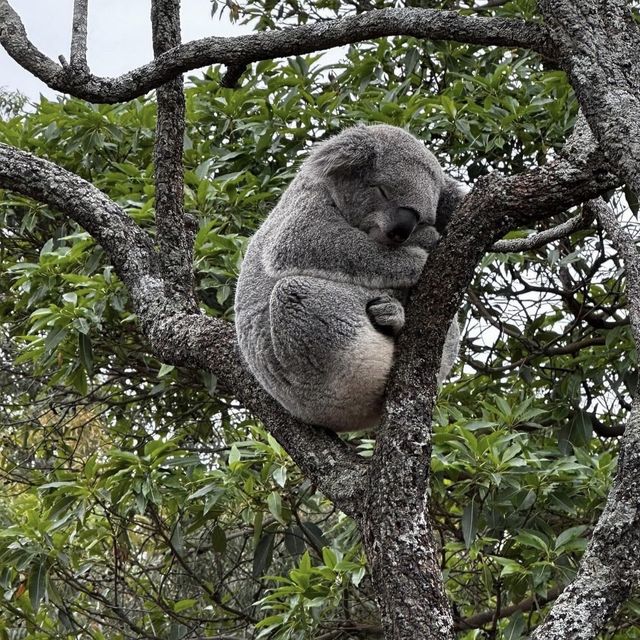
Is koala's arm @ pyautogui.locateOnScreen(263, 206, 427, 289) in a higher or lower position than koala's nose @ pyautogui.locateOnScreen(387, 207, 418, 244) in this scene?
lower

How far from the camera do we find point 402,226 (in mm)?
3006

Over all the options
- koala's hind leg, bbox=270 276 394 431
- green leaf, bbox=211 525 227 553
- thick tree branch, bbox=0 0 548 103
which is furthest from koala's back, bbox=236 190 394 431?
green leaf, bbox=211 525 227 553

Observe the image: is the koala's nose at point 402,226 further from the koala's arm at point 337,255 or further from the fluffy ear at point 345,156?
the fluffy ear at point 345,156

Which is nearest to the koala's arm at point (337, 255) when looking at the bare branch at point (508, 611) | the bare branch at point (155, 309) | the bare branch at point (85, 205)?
the bare branch at point (155, 309)

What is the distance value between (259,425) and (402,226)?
1701 millimetres

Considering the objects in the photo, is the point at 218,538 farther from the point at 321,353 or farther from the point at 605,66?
the point at 605,66

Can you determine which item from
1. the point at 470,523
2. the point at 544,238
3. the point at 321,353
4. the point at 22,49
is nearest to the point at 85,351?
the point at 22,49

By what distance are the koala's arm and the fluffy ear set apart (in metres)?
0.19

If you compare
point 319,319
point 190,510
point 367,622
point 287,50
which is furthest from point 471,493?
point 287,50

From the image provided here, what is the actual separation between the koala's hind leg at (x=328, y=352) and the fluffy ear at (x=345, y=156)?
47 cm

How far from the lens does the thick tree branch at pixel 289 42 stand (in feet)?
8.51

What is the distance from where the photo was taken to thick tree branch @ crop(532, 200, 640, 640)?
1.82 meters

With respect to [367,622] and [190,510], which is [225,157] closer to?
[190,510]

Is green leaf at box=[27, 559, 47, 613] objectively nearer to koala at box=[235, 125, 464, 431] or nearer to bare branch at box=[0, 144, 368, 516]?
bare branch at box=[0, 144, 368, 516]
